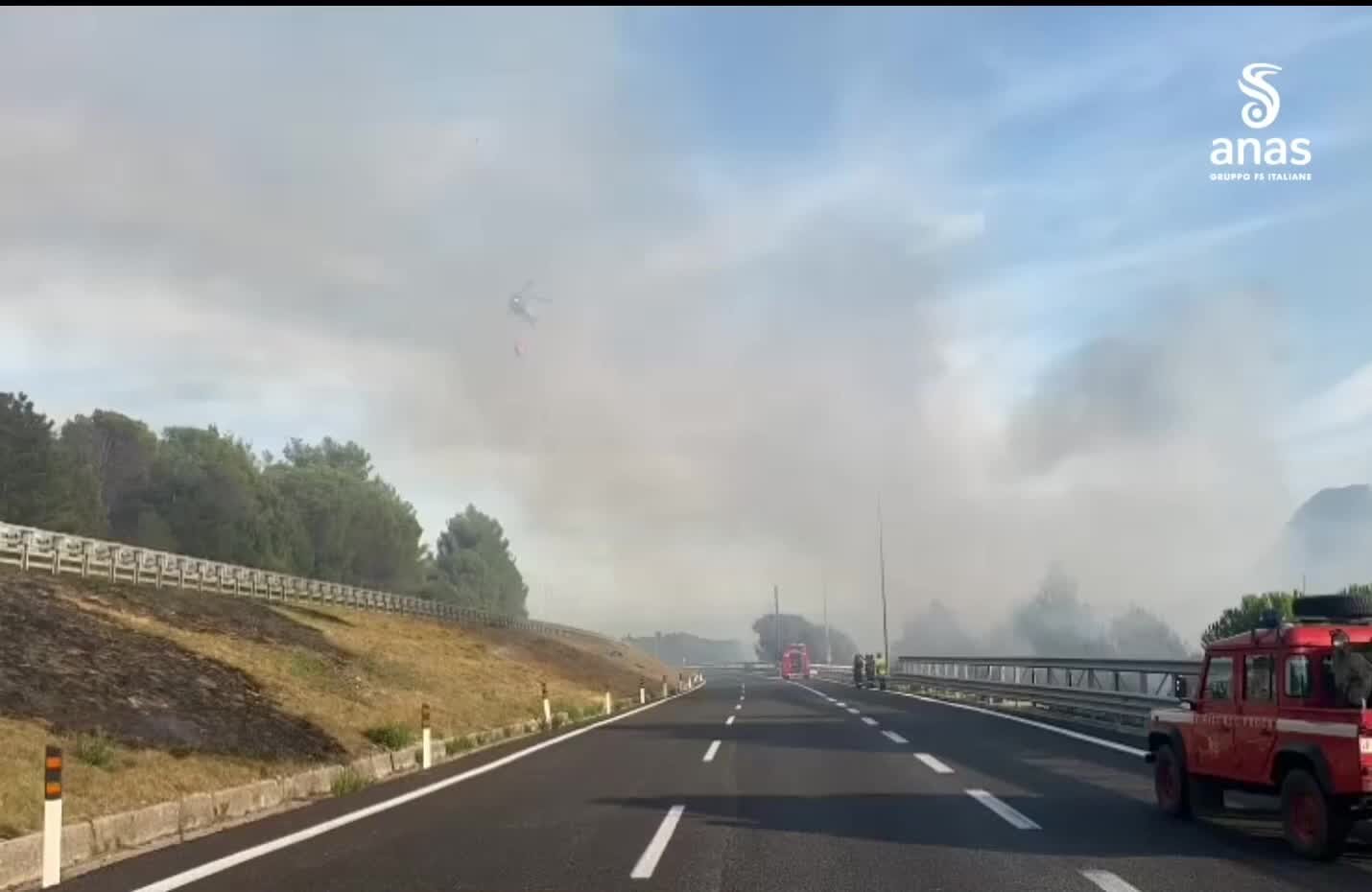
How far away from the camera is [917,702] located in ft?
124

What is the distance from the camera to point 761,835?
10.7 meters

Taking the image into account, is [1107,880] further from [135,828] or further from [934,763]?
[135,828]

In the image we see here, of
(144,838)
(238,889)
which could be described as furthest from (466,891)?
(144,838)

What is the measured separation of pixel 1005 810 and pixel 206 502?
86.1 meters

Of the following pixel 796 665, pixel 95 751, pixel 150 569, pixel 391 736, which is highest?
pixel 150 569

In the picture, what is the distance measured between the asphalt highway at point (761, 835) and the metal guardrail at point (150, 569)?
2232 cm

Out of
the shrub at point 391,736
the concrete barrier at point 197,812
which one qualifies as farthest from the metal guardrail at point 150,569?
the concrete barrier at point 197,812

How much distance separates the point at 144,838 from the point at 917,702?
29488 millimetres

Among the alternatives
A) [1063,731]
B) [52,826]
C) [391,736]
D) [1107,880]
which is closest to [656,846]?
[1107,880]

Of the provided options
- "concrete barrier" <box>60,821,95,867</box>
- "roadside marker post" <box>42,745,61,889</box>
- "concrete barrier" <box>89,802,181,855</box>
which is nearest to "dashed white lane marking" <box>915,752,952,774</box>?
"concrete barrier" <box>89,802,181,855</box>

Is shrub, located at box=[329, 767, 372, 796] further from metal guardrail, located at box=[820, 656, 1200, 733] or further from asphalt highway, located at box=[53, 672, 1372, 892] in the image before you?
metal guardrail, located at box=[820, 656, 1200, 733]

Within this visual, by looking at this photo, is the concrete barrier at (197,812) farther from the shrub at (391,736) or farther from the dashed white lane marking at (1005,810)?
the dashed white lane marking at (1005,810)

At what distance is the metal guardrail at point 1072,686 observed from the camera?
21188 millimetres

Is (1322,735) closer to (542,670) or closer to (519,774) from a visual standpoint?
(519,774)
